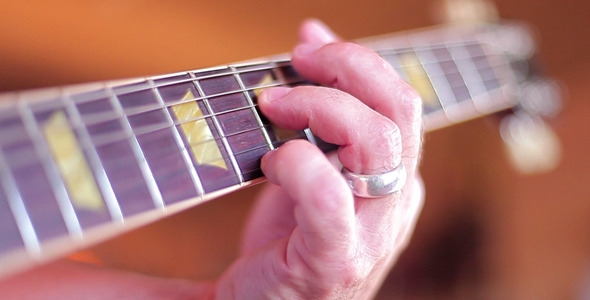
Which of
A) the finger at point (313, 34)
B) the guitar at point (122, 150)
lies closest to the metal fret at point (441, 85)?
the finger at point (313, 34)

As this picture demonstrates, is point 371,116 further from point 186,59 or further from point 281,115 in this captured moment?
point 186,59

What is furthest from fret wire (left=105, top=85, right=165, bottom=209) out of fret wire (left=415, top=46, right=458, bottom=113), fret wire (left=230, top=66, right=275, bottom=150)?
fret wire (left=415, top=46, right=458, bottom=113)

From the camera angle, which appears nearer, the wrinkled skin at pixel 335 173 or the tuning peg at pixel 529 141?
the wrinkled skin at pixel 335 173

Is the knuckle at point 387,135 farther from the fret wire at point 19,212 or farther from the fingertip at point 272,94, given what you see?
the fret wire at point 19,212

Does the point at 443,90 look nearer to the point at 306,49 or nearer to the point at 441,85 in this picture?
the point at 441,85

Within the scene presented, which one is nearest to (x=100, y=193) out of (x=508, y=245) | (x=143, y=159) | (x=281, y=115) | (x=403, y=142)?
(x=143, y=159)

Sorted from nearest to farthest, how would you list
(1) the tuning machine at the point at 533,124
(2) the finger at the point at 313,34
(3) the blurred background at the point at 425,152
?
(2) the finger at the point at 313,34
(3) the blurred background at the point at 425,152
(1) the tuning machine at the point at 533,124
